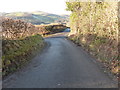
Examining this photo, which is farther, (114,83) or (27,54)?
(27,54)

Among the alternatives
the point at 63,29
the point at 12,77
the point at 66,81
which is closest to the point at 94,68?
the point at 66,81

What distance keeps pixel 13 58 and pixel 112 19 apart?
809cm

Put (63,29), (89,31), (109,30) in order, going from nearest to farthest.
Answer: (109,30) < (89,31) < (63,29)

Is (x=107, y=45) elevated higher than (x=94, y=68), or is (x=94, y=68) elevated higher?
(x=107, y=45)

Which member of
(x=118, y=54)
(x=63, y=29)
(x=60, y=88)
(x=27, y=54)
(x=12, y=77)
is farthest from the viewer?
(x=63, y=29)

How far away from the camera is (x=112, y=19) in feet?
42.2

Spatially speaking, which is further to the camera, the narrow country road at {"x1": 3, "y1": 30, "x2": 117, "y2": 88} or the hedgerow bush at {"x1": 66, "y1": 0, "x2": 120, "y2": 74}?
the hedgerow bush at {"x1": 66, "y1": 0, "x2": 120, "y2": 74}

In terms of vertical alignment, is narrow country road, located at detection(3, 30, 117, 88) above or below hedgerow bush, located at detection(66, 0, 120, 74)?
below

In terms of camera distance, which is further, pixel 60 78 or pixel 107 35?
pixel 107 35

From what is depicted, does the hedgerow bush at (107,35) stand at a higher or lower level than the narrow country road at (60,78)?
higher

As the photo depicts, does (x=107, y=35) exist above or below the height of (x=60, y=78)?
above

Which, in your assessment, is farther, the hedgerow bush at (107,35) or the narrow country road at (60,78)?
the hedgerow bush at (107,35)

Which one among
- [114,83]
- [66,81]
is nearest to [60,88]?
[66,81]

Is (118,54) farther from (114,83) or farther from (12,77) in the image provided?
(12,77)
